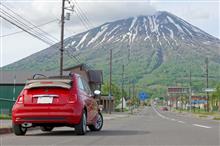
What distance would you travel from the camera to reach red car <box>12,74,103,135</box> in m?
13.7

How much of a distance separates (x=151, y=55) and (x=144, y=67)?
28.2 ft

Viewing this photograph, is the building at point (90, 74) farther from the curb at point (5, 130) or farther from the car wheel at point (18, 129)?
the car wheel at point (18, 129)

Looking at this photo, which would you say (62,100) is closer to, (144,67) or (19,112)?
(19,112)

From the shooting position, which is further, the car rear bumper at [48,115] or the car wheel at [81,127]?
the car wheel at [81,127]

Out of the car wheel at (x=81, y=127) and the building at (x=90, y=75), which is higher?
the building at (x=90, y=75)

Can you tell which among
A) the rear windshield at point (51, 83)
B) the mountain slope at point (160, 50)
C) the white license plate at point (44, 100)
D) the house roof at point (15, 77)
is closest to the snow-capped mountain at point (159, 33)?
the mountain slope at point (160, 50)

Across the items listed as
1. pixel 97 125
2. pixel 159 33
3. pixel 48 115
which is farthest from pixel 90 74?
pixel 159 33

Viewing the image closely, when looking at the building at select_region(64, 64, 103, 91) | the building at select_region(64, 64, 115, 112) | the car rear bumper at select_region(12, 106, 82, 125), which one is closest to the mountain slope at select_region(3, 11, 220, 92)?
the building at select_region(64, 64, 103, 91)

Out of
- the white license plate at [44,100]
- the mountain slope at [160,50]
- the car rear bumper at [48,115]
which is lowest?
the car rear bumper at [48,115]

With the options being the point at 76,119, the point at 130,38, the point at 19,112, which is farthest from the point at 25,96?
the point at 130,38

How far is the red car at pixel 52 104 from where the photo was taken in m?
13.7

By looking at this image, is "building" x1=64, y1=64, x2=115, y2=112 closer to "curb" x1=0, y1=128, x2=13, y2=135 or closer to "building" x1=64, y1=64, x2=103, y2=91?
"building" x1=64, y1=64, x2=103, y2=91

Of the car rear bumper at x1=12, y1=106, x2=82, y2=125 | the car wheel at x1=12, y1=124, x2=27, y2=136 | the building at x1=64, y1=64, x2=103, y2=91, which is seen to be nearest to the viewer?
the car rear bumper at x1=12, y1=106, x2=82, y2=125

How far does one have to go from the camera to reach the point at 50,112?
44.8 ft
